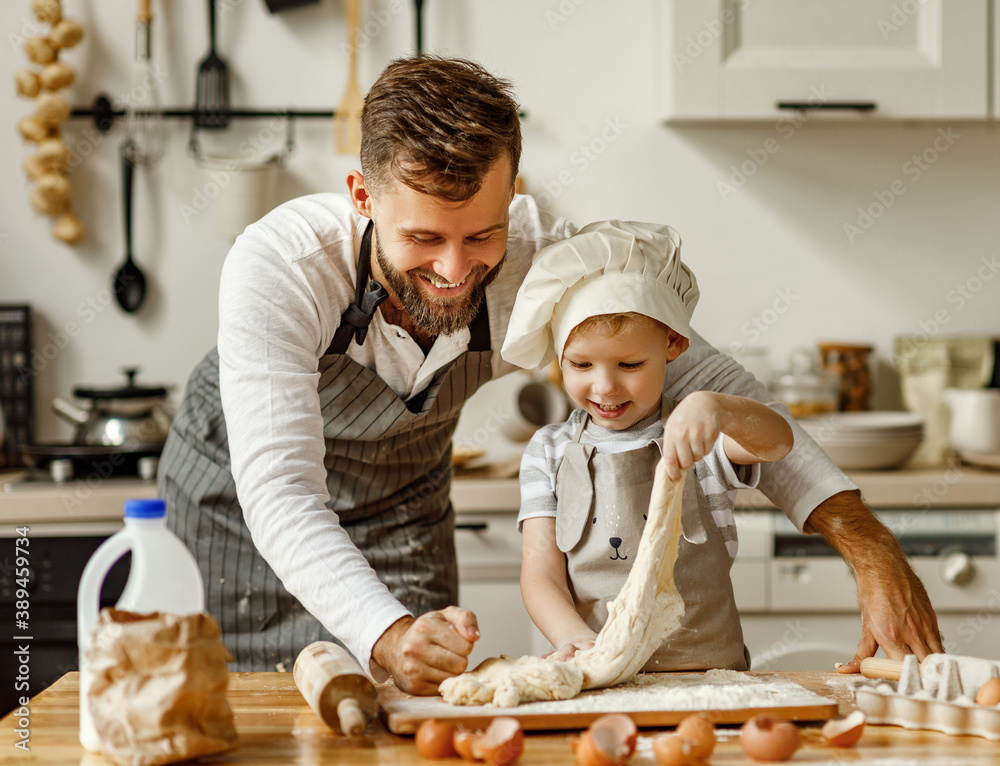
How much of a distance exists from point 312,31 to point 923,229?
1.66 meters

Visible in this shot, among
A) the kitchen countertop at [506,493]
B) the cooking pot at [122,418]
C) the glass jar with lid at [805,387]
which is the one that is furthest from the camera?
the glass jar with lid at [805,387]

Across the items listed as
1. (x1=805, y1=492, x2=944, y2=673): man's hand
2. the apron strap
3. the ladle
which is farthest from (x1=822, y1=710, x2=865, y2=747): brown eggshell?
the ladle

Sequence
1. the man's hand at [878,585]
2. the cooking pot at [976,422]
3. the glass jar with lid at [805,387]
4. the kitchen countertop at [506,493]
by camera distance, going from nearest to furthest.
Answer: the man's hand at [878,585] < the kitchen countertop at [506,493] < the cooking pot at [976,422] < the glass jar with lid at [805,387]

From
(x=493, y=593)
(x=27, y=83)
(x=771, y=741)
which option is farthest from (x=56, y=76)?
(x=771, y=741)

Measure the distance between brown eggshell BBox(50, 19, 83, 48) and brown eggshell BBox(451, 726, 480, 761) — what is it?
7.02ft

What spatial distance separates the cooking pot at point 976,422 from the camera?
225 centimetres

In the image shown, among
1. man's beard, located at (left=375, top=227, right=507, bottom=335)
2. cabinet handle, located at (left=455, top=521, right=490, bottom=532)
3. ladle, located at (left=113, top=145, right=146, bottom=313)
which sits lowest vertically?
cabinet handle, located at (left=455, top=521, right=490, bottom=532)

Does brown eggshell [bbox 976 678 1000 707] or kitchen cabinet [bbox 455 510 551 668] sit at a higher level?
brown eggshell [bbox 976 678 1000 707]

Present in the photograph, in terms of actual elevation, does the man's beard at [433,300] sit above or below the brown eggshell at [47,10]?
below

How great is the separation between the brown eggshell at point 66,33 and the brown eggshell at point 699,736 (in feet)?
7.33

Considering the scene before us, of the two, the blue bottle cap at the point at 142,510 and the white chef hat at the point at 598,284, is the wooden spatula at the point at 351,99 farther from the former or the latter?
the blue bottle cap at the point at 142,510

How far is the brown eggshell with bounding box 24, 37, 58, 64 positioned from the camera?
236cm

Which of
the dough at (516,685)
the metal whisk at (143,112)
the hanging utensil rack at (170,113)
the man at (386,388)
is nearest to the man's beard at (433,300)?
the man at (386,388)

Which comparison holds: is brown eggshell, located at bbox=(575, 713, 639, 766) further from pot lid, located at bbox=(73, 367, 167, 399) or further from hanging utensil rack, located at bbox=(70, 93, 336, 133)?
hanging utensil rack, located at bbox=(70, 93, 336, 133)
